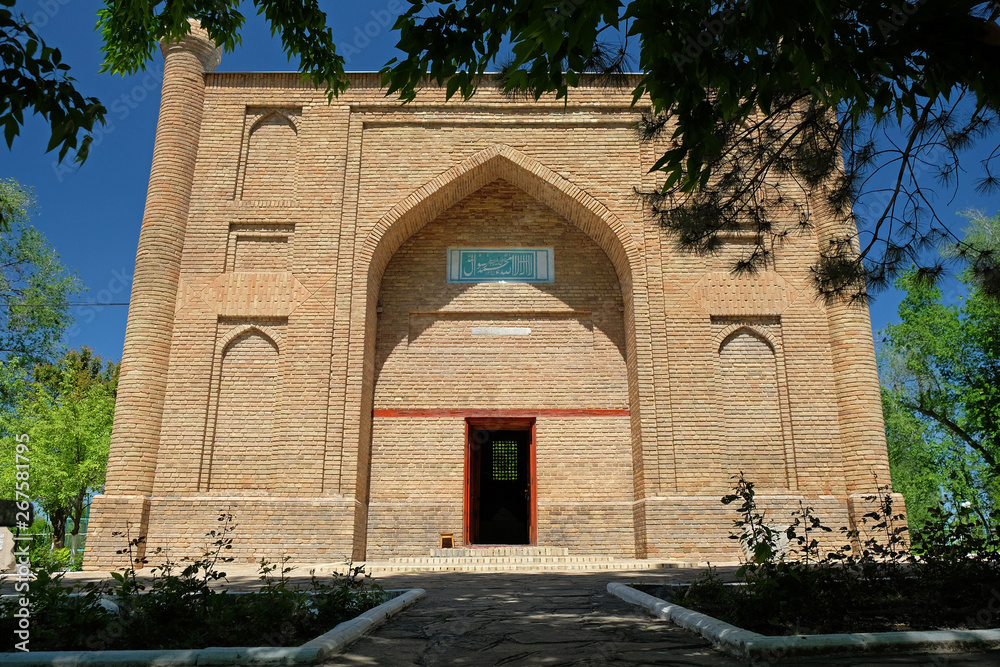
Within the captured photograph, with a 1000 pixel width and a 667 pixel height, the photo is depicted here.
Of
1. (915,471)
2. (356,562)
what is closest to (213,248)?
(356,562)

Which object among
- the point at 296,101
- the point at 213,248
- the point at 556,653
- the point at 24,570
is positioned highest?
the point at 296,101

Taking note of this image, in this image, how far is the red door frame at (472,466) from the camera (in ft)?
35.1

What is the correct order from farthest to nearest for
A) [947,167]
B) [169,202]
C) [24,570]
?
[169,202]
[947,167]
[24,570]

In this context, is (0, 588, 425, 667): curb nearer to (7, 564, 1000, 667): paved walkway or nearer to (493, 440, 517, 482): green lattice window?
(7, 564, 1000, 667): paved walkway

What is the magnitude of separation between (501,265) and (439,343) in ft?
5.32

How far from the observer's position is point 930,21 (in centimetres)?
305

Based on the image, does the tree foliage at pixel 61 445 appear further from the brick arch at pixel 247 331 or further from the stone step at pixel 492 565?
the stone step at pixel 492 565

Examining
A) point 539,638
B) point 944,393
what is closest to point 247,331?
point 539,638

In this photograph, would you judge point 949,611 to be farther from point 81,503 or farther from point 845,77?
point 81,503

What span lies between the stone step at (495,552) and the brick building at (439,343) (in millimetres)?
316

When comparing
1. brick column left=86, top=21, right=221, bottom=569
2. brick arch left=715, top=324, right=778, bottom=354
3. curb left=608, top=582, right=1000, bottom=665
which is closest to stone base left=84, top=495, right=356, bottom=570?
brick column left=86, top=21, right=221, bottom=569

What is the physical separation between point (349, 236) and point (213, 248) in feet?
6.54

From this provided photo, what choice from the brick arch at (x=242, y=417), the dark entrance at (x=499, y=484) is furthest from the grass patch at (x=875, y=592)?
the brick arch at (x=242, y=417)

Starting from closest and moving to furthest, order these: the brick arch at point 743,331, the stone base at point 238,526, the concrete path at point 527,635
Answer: the concrete path at point 527,635 → the stone base at point 238,526 → the brick arch at point 743,331
